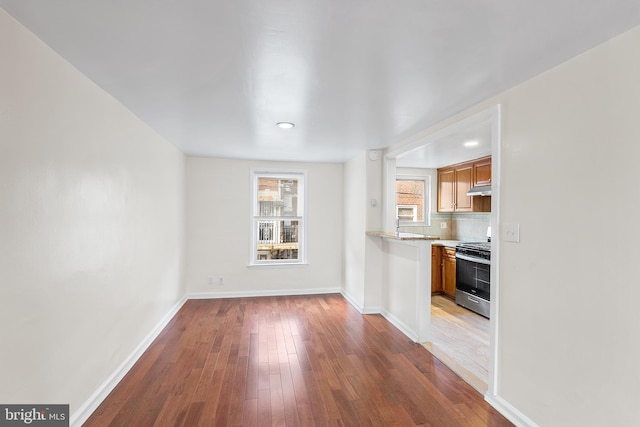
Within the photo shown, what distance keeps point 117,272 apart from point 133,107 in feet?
4.39

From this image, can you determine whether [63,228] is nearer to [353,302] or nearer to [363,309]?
[363,309]

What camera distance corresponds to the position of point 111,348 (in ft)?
7.72

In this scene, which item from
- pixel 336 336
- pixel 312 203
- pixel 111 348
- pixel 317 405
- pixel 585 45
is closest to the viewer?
pixel 585 45

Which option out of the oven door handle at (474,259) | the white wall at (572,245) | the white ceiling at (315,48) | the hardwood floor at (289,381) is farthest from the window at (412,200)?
the white wall at (572,245)

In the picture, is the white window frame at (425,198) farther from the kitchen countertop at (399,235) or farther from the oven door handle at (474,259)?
the kitchen countertop at (399,235)

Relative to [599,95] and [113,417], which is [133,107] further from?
[599,95]

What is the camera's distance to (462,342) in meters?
3.33

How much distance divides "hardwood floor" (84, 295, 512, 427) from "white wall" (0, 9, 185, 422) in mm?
401

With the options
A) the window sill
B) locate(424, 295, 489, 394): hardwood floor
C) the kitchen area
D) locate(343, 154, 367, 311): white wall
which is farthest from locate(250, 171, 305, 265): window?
locate(424, 295, 489, 394): hardwood floor

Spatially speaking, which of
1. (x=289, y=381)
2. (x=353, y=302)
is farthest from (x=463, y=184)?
(x=289, y=381)

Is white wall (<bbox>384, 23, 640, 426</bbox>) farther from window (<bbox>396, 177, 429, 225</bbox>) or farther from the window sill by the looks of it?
window (<bbox>396, 177, 429, 225</bbox>)

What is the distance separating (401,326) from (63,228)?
10.7ft

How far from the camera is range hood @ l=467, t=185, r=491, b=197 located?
435 cm

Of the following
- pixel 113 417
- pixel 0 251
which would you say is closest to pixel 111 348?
pixel 113 417
